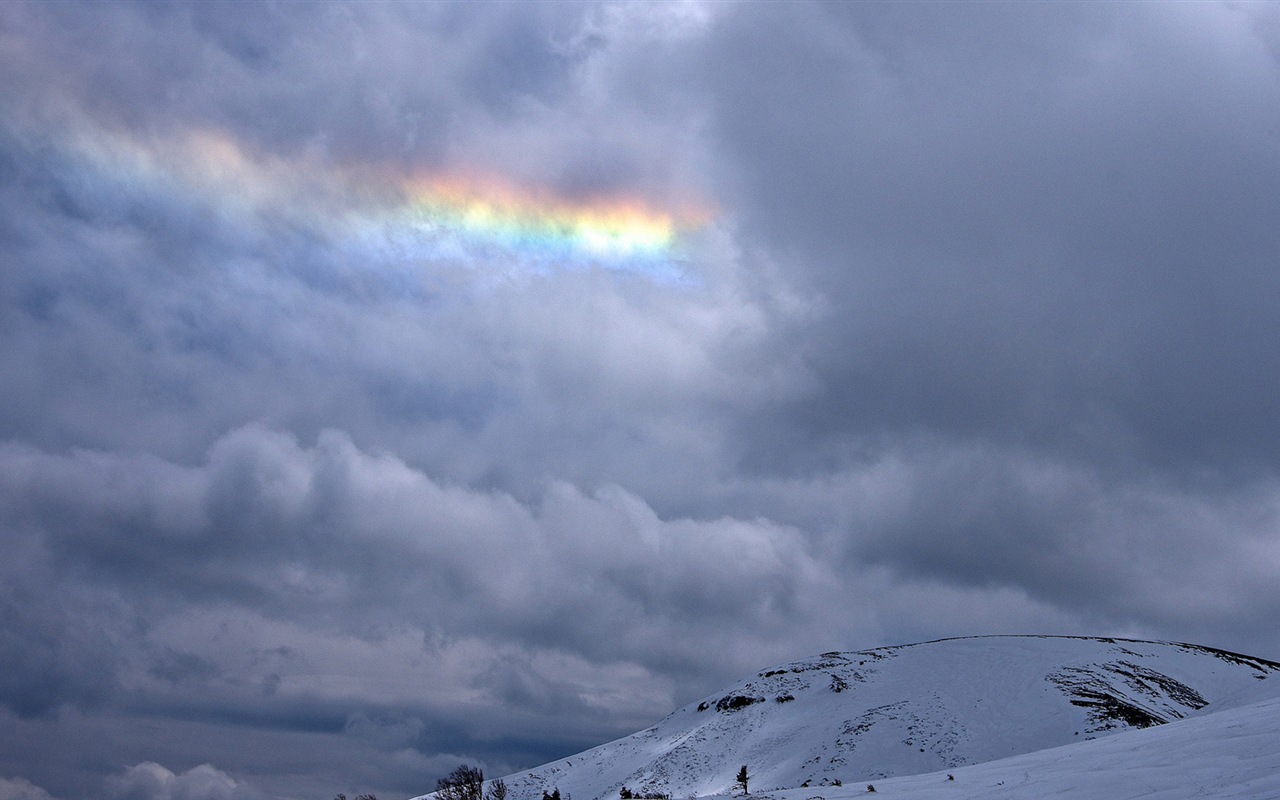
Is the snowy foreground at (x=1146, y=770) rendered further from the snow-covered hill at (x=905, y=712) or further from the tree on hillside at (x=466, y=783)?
the snow-covered hill at (x=905, y=712)

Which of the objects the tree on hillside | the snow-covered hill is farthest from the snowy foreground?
the snow-covered hill

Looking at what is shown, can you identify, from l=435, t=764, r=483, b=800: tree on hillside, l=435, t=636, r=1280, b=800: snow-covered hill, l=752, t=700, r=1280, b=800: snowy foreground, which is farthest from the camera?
l=435, t=636, r=1280, b=800: snow-covered hill

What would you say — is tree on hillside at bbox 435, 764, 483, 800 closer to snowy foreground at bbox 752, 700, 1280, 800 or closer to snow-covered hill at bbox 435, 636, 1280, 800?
snowy foreground at bbox 752, 700, 1280, 800

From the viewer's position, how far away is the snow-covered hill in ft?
213

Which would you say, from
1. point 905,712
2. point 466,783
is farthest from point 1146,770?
point 905,712

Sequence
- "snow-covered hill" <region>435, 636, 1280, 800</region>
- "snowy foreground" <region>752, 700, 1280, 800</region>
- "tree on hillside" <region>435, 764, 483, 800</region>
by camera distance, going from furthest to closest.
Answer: "snow-covered hill" <region>435, 636, 1280, 800</region>
"tree on hillside" <region>435, 764, 483, 800</region>
"snowy foreground" <region>752, 700, 1280, 800</region>

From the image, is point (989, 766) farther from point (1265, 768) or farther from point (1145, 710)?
point (1145, 710)

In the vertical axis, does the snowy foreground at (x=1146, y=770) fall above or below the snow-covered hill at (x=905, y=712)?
below

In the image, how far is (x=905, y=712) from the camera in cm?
7444

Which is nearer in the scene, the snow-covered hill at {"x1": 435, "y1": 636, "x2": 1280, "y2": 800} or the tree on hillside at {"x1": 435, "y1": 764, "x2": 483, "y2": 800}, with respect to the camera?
the tree on hillside at {"x1": 435, "y1": 764, "x2": 483, "y2": 800}

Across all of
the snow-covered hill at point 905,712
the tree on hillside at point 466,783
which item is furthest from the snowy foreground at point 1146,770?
the snow-covered hill at point 905,712

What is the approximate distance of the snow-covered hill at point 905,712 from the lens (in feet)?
213

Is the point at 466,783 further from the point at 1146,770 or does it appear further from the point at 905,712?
the point at 905,712

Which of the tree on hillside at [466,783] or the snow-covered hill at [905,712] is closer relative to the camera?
the tree on hillside at [466,783]
